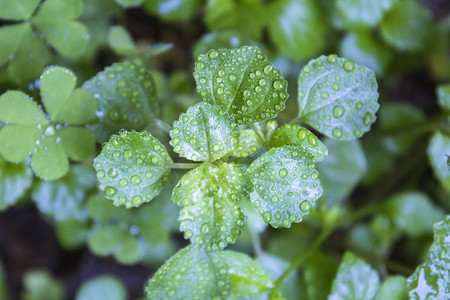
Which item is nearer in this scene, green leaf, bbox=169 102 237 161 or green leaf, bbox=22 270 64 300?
green leaf, bbox=169 102 237 161

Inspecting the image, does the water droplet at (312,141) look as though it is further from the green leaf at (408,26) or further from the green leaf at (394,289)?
the green leaf at (408,26)

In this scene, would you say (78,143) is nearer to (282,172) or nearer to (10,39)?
(10,39)

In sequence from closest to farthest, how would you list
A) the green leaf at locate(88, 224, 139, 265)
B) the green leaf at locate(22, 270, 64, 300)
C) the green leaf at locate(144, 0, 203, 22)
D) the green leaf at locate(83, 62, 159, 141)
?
the green leaf at locate(83, 62, 159, 141), the green leaf at locate(88, 224, 139, 265), the green leaf at locate(144, 0, 203, 22), the green leaf at locate(22, 270, 64, 300)

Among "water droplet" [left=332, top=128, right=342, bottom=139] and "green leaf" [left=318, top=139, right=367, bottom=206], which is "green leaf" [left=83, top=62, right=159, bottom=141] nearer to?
"water droplet" [left=332, top=128, right=342, bottom=139]

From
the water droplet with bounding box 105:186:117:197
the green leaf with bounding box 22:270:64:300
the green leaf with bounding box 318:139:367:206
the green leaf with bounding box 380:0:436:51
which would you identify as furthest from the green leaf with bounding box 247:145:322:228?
the green leaf with bounding box 22:270:64:300

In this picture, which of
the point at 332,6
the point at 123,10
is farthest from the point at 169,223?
the point at 332,6

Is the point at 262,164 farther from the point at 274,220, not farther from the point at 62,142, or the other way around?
the point at 62,142

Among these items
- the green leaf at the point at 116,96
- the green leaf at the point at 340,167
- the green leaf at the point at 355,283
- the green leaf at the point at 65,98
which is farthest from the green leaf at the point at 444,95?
the green leaf at the point at 65,98

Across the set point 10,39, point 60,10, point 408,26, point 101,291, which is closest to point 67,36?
point 60,10
